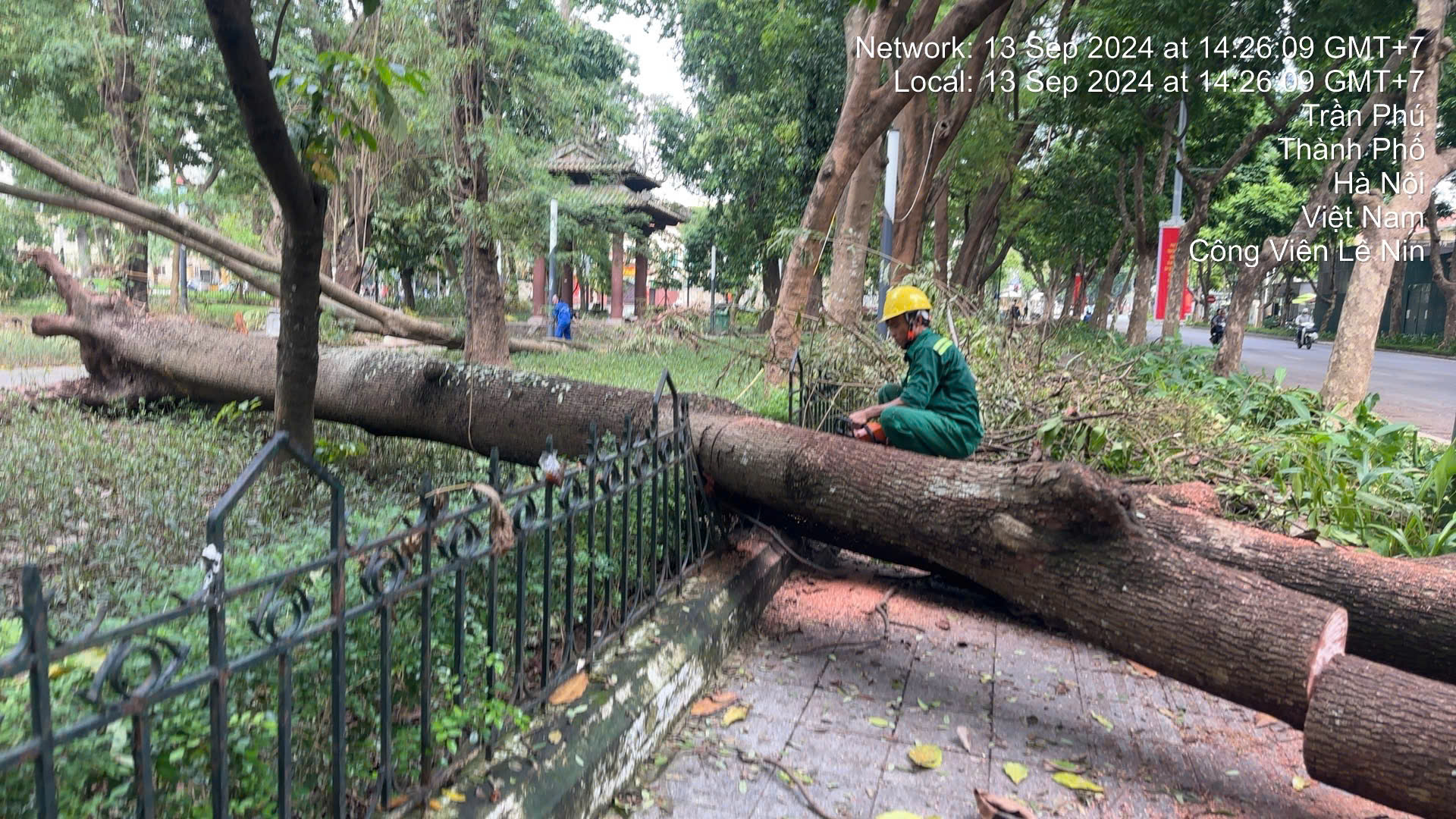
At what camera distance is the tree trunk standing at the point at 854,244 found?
891 cm

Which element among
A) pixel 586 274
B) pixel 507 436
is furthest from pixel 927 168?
pixel 586 274

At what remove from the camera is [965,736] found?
3.36m

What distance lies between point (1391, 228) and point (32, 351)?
16.4 m

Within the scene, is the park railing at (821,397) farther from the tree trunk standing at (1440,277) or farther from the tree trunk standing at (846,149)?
the tree trunk standing at (1440,277)

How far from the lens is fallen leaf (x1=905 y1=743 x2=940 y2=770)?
10.3 feet

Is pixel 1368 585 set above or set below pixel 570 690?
above

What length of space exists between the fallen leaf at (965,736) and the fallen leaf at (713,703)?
33.1 inches

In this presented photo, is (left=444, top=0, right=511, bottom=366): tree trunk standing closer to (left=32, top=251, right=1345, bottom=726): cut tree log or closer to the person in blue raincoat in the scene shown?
(left=32, top=251, right=1345, bottom=726): cut tree log

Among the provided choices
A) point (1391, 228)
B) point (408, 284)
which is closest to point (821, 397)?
point (1391, 228)

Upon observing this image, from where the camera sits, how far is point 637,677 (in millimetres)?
3076

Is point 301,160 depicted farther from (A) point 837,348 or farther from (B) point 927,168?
(B) point 927,168

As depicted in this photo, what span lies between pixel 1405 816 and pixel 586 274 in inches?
853

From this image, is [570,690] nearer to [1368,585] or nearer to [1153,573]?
[1153,573]

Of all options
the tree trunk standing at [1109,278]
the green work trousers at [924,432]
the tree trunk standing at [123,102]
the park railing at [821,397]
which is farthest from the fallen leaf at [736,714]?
the tree trunk standing at [1109,278]
